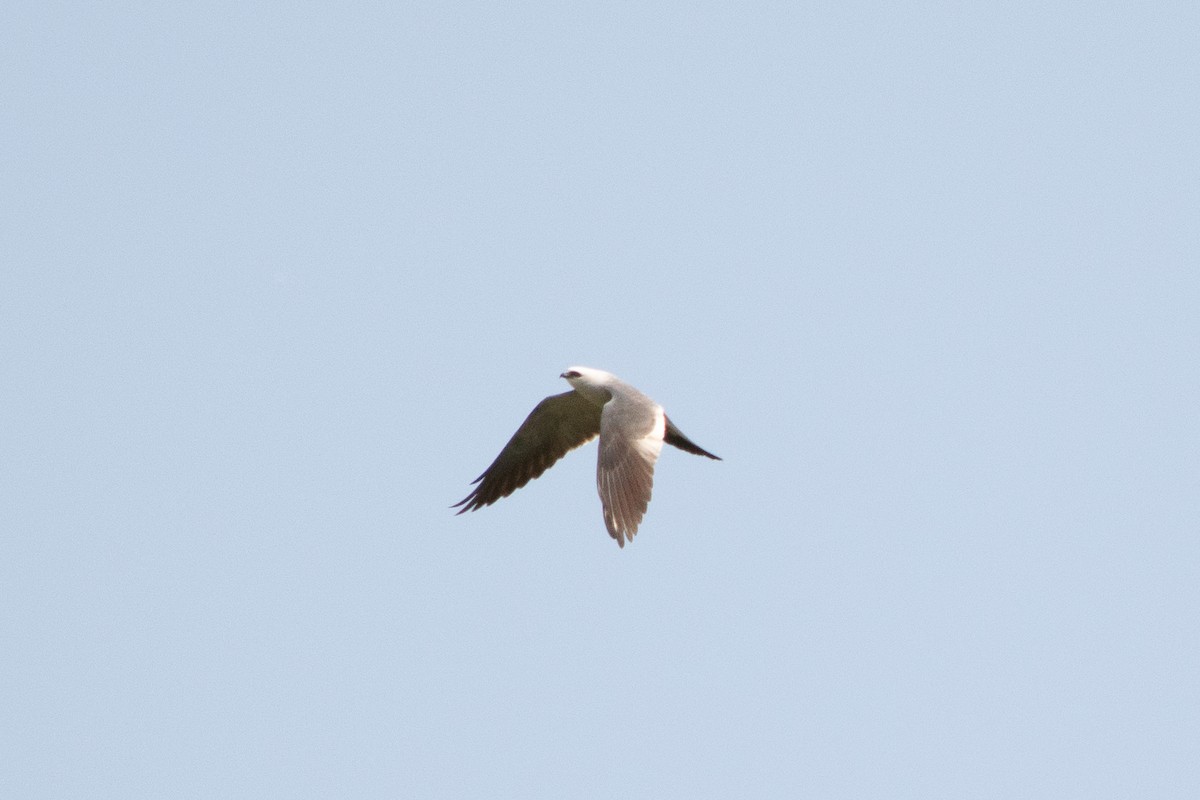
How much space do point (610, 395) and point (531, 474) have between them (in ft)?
6.32

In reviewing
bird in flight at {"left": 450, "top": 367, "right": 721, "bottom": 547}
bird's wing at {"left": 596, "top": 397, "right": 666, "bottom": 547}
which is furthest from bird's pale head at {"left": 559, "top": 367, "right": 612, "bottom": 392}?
bird's wing at {"left": 596, "top": 397, "right": 666, "bottom": 547}

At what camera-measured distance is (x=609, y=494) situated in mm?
12664

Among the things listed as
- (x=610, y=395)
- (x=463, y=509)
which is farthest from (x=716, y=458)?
(x=463, y=509)

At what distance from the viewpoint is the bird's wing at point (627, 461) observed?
40.7ft

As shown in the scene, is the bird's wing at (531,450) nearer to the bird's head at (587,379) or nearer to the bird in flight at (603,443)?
the bird in flight at (603,443)

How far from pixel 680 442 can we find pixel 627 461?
2535 mm

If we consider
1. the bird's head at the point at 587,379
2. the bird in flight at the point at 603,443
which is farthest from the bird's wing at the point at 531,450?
the bird's head at the point at 587,379

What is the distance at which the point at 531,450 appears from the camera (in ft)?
53.2

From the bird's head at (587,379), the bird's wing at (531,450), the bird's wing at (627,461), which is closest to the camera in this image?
the bird's wing at (627,461)

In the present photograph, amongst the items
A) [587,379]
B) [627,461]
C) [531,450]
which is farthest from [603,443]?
[531,450]

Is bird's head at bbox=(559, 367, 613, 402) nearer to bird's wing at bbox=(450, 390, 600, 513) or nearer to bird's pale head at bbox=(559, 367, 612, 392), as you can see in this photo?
bird's pale head at bbox=(559, 367, 612, 392)

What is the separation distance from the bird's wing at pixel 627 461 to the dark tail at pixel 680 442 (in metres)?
0.93

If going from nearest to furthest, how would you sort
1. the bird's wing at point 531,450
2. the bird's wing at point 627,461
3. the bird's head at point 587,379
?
the bird's wing at point 627,461 → the bird's head at point 587,379 → the bird's wing at point 531,450

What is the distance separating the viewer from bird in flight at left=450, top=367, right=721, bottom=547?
12625 millimetres
